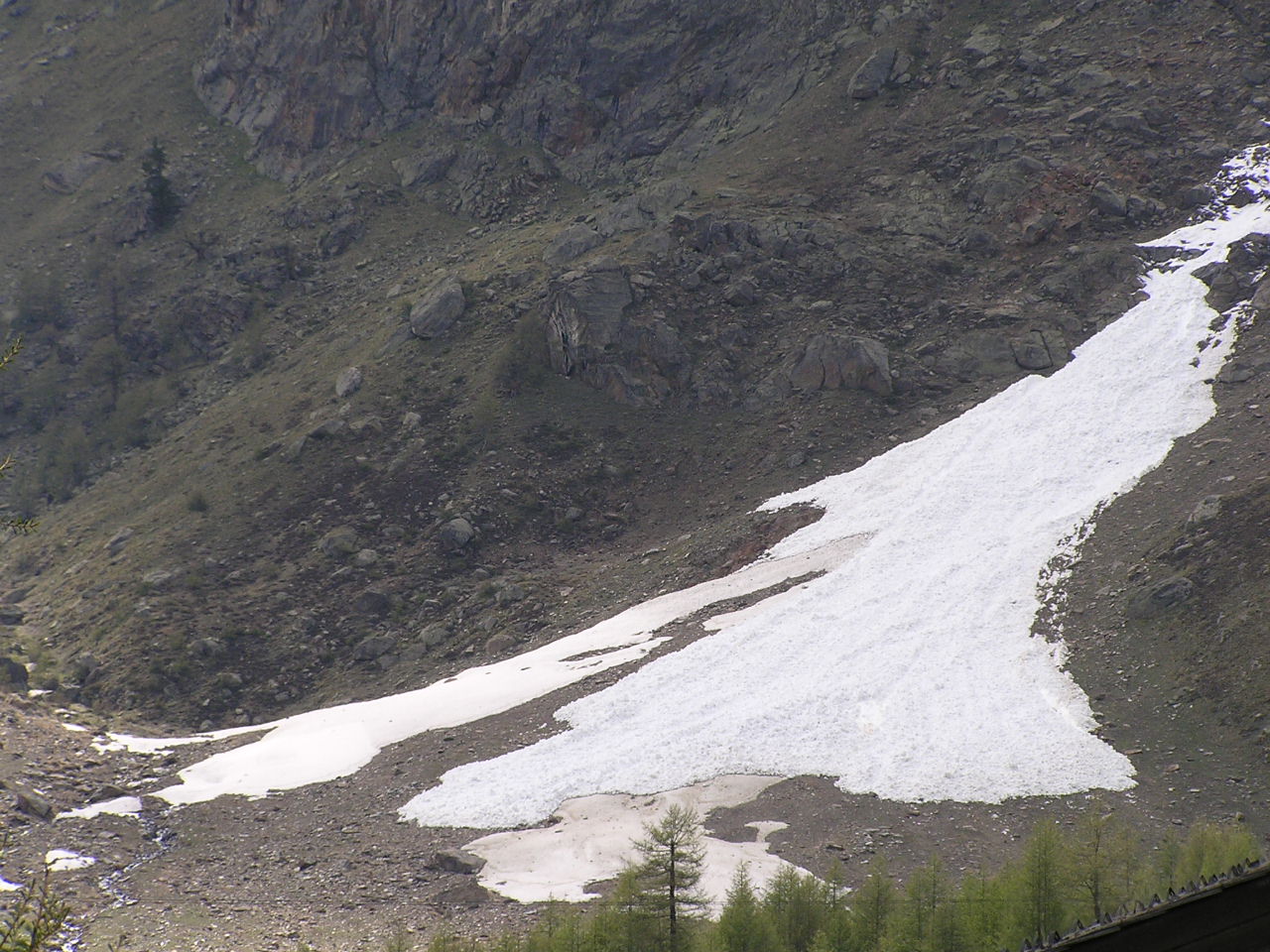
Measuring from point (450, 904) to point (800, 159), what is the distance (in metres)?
49.3

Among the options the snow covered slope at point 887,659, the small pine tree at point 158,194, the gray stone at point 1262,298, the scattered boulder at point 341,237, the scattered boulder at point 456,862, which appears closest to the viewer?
the scattered boulder at point 456,862

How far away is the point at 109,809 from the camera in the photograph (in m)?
34.0

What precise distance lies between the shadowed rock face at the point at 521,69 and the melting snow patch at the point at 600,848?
48.9m

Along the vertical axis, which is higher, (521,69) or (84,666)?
(521,69)

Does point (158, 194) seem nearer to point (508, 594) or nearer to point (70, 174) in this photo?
point (70, 174)

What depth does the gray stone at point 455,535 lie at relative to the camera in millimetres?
49406

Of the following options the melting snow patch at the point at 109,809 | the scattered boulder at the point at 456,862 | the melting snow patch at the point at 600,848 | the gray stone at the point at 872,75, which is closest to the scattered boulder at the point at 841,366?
the gray stone at the point at 872,75

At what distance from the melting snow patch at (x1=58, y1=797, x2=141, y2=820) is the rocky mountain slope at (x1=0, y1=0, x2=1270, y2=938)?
1879 mm

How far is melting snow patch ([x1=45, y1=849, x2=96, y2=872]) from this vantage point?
29844mm

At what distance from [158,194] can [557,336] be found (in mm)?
40566

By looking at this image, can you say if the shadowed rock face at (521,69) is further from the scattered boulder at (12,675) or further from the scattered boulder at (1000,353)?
the scattered boulder at (12,675)

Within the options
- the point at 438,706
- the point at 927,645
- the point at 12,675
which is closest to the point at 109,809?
the point at 438,706

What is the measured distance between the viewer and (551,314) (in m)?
57.1

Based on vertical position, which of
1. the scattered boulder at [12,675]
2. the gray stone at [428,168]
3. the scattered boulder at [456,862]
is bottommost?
the scattered boulder at [456,862]
